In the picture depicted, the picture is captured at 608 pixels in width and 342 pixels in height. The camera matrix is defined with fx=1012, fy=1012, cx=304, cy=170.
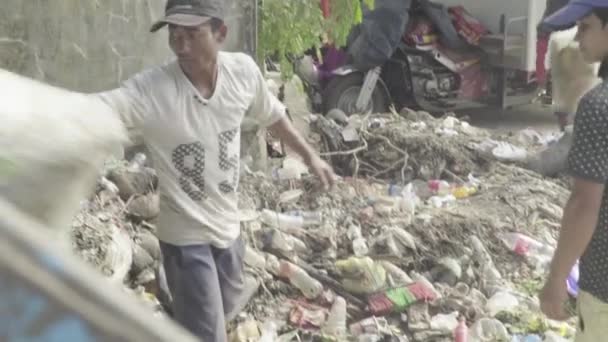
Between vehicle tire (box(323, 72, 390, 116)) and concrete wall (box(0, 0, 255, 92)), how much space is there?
3.50m

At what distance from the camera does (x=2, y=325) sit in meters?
0.91

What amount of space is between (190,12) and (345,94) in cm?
619

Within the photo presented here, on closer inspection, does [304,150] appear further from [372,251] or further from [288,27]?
[288,27]

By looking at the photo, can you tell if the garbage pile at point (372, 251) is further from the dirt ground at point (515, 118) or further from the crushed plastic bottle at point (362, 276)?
the dirt ground at point (515, 118)

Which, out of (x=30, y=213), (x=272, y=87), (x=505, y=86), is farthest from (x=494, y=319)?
(x=505, y=86)

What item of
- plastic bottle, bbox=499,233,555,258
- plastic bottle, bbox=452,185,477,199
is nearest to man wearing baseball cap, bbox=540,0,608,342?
plastic bottle, bbox=499,233,555,258

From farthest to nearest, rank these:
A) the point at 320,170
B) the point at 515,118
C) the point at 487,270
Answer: the point at 515,118, the point at 487,270, the point at 320,170

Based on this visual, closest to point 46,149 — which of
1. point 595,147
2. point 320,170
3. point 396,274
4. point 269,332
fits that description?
point 595,147

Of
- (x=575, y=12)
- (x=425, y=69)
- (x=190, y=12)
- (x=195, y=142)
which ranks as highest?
(x=575, y=12)

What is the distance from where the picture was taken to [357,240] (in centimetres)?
565

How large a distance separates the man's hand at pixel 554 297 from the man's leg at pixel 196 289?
1226 millimetres

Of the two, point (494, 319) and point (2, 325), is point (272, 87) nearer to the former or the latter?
point (494, 319)

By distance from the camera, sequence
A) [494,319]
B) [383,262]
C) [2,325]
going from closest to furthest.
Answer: [2,325], [494,319], [383,262]

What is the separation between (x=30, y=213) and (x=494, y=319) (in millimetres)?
4234
